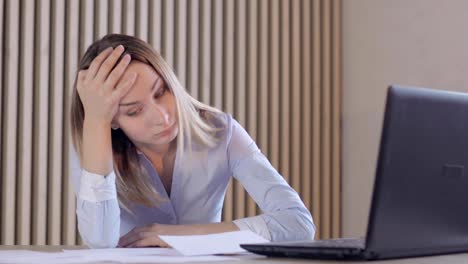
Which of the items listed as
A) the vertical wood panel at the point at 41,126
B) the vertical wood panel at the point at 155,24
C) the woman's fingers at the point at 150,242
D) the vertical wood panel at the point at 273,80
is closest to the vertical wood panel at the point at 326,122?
the vertical wood panel at the point at 273,80

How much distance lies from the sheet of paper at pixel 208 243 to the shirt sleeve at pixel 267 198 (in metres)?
0.51

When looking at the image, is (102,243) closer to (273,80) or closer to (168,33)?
(168,33)

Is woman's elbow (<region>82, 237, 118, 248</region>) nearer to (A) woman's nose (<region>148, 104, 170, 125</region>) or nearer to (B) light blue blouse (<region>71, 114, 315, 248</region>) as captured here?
(B) light blue blouse (<region>71, 114, 315, 248</region>)

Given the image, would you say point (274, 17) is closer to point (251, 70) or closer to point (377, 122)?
point (251, 70)

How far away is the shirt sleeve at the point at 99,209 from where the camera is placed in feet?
5.92

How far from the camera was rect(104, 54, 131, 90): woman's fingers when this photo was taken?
180 centimetres

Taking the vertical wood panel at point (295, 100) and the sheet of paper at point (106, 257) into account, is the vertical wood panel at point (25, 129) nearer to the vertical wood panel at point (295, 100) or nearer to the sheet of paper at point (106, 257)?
the vertical wood panel at point (295, 100)

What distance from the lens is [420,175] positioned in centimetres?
102

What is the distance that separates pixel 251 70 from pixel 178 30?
41 centimetres

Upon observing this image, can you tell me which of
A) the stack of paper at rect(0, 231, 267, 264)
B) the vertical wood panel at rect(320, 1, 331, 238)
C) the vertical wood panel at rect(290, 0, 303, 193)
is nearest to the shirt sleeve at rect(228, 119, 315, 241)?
the stack of paper at rect(0, 231, 267, 264)

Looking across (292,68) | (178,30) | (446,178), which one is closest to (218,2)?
(178,30)

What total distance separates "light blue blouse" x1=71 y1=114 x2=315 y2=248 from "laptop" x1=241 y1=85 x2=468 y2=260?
0.76 metres

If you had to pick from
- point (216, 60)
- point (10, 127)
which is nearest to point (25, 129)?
point (10, 127)

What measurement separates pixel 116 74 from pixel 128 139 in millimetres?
319
